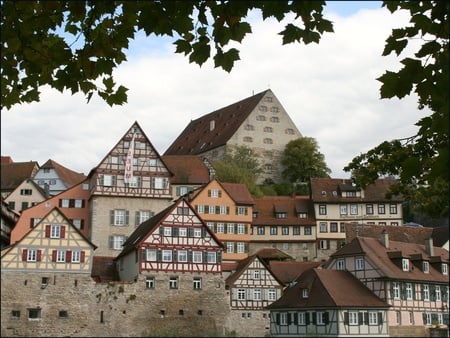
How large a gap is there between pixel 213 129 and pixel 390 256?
4544 centimetres

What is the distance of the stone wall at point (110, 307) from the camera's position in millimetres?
36594

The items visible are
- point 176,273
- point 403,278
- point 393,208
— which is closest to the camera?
point 403,278

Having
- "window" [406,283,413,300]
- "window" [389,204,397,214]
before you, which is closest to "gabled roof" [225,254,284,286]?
"window" [406,283,413,300]

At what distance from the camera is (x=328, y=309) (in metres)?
35.7

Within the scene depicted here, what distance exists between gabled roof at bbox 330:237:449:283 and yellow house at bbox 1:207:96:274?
1405cm

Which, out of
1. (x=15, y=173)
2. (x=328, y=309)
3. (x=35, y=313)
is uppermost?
(x=15, y=173)

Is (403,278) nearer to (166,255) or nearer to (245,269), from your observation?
(245,269)

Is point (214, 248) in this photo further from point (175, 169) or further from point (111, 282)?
point (175, 169)

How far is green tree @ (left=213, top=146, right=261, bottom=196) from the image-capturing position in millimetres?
64188

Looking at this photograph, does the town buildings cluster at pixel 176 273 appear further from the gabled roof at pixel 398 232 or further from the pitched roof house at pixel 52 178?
the pitched roof house at pixel 52 178

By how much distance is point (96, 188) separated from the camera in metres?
47.5

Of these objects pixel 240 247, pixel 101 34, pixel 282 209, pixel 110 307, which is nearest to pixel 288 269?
pixel 240 247

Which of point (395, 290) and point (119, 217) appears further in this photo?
point (119, 217)

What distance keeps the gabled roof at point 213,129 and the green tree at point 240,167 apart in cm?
269
